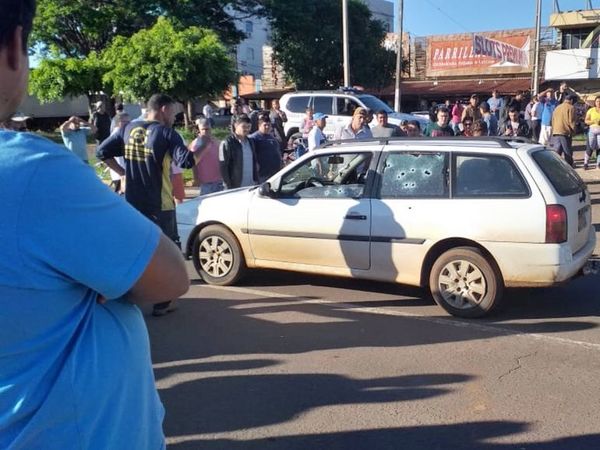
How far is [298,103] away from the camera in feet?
66.7

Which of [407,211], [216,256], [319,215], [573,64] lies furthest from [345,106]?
[573,64]

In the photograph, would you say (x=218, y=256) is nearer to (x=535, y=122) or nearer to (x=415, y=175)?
(x=415, y=175)

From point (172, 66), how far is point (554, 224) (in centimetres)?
2068

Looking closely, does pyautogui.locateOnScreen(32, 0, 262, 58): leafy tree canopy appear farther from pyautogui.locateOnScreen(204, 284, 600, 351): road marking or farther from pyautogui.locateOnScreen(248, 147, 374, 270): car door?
pyautogui.locateOnScreen(204, 284, 600, 351): road marking

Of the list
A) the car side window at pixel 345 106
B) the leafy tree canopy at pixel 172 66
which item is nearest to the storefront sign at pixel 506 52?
the leafy tree canopy at pixel 172 66

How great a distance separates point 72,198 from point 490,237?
16.8 ft

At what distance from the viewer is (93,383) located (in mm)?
1262

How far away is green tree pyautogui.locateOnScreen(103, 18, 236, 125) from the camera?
79.7 feet

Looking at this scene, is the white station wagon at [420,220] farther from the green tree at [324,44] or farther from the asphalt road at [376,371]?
the green tree at [324,44]

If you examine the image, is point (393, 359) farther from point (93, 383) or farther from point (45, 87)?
point (45, 87)

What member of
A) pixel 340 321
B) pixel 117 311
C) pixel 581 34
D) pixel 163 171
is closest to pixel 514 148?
pixel 340 321

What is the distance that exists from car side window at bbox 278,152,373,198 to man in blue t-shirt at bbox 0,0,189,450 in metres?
5.44

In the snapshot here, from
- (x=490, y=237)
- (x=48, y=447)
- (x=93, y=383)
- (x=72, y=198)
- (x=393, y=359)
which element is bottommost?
(x=393, y=359)

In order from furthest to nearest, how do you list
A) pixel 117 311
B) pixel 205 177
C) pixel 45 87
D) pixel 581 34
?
pixel 581 34 → pixel 45 87 → pixel 205 177 → pixel 117 311
